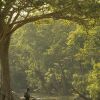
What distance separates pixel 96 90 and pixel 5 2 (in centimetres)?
2401

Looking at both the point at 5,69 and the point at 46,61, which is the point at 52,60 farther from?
the point at 5,69

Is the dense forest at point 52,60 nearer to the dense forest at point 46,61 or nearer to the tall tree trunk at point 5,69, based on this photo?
the dense forest at point 46,61

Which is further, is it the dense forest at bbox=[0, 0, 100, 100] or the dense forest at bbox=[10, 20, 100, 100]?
the dense forest at bbox=[10, 20, 100, 100]

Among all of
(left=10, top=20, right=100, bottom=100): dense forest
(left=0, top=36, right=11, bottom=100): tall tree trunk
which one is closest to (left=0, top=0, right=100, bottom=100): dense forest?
(left=10, top=20, right=100, bottom=100): dense forest

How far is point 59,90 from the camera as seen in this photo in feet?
240

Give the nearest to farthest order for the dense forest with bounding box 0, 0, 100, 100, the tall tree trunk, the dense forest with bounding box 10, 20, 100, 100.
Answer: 1. the tall tree trunk
2. the dense forest with bounding box 0, 0, 100, 100
3. the dense forest with bounding box 10, 20, 100, 100

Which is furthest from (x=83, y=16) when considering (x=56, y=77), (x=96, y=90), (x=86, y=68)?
(x=56, y=77)

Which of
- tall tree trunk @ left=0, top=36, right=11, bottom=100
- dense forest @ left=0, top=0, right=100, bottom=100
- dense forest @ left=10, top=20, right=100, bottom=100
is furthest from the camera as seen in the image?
dense forest @ left=10, top=20, right=100, bottom=100

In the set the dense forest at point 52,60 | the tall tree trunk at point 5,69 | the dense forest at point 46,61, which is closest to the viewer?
the tall tree trunk at point 5,69

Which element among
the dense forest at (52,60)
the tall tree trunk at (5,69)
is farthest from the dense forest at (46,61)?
the tall tree trunk at (5,69)

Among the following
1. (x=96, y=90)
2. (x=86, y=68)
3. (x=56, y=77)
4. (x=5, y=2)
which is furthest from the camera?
(x=56, y=77)

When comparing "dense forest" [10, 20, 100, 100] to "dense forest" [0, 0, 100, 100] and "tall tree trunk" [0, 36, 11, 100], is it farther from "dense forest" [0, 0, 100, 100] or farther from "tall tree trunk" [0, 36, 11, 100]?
"tall tree trunk" [0, 36, 11, 100]

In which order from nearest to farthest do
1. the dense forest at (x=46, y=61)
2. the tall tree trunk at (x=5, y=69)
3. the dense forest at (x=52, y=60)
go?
the tall tree trunk at (x=5, y=69)
the dense forest at (x=52, y=60)
the dense forest at (x=46, y=61)

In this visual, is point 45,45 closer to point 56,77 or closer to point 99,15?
point 56,77
